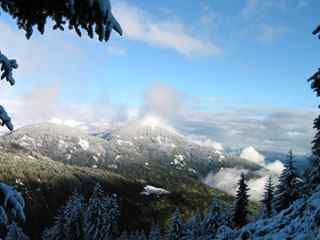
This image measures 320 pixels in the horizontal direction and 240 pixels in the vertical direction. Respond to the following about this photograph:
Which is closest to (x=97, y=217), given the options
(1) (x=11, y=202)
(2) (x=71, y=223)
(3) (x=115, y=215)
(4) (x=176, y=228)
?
(2) (x=71, y=223)

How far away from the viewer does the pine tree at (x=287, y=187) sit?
54.3 m

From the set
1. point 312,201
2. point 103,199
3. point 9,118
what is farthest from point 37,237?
point 9,118

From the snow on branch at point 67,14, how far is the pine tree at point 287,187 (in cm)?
5101

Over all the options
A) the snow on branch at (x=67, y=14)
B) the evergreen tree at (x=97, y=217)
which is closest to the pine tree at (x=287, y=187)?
the evergreen tree at (x=97, y=217)

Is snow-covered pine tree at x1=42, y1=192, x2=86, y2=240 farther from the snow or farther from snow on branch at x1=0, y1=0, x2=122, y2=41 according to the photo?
snow on branch at x1=0, y1=0, x2=122, y2=41

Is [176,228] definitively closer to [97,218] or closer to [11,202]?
[97,218]

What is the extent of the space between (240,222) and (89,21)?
5829 centimetres

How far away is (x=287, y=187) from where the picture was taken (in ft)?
180

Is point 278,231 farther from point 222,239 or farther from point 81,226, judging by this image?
point 81,226

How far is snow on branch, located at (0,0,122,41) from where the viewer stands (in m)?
6.46

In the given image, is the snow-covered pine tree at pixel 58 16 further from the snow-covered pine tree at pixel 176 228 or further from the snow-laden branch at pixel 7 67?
the snow-covered pine tree at pixel 176 228

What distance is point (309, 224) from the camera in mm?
19641

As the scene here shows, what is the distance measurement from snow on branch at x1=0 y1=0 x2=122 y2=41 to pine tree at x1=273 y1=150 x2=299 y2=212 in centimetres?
5101

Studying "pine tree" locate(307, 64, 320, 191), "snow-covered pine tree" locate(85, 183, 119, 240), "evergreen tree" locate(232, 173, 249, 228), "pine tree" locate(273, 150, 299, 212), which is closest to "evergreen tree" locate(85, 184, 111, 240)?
"snow-covered pine tree" locate(85, 183, 119, 240)
